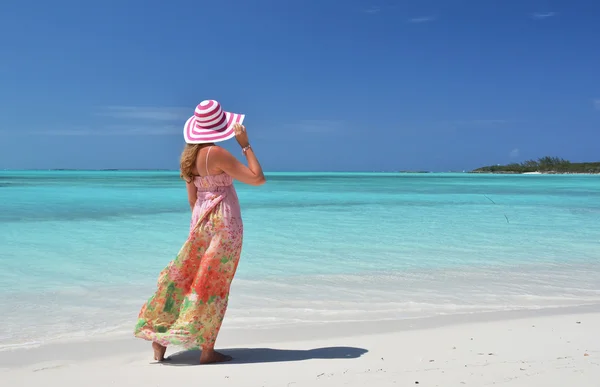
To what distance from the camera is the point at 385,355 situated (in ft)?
11.0

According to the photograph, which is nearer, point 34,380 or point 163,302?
point 34,380

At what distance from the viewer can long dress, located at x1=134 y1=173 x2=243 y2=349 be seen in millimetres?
3205

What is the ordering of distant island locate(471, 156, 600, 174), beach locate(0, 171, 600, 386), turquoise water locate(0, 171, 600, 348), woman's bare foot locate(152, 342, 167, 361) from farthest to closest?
distant island locate(471, 156, 600, 174) → turquoise water locate(0, 171, 600, 348) → woman's bare foot locate(152, 342, 167, 361) → beach locate(0, 171, 600, 386)

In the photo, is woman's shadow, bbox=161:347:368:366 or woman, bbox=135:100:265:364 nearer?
woman, bbox=135:100:265:364

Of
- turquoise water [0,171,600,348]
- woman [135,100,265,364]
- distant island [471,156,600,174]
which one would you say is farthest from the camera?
distant island [471,156,600,174]

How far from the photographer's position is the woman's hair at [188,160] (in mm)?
3256

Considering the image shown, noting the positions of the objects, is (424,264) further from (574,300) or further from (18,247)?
(18,247)

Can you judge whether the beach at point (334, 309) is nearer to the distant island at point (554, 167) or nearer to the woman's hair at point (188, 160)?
the woman's hair at point (188, 160)

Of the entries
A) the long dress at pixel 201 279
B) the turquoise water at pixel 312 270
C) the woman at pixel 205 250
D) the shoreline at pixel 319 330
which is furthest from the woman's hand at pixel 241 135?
the turquoise water at pixel 312 270

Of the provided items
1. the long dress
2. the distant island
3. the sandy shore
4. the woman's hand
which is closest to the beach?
the sandy shore

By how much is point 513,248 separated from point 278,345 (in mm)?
6179

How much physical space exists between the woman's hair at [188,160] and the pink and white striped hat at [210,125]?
1.6 inches

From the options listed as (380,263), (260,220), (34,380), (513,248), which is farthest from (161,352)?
(260,220)

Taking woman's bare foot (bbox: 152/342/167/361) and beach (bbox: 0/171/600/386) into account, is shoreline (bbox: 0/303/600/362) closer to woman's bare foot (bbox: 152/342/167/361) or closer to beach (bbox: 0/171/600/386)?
beach (bbox: 0/171/600/386)
